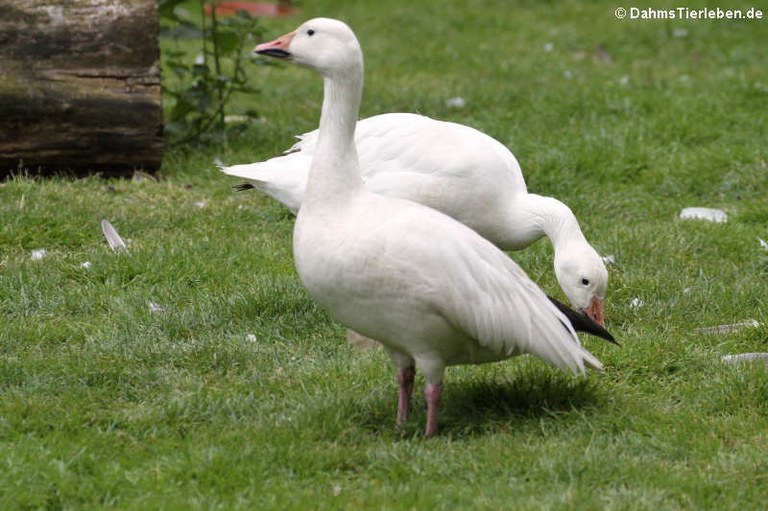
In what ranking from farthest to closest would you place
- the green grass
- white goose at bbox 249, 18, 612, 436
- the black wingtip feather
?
the black wingtip feather → white goose at bbox 249, 18, 612, 436 → the green grass

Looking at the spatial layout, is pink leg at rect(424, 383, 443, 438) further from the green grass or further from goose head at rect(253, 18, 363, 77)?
goose head at rect(253, 18, 363, 77)

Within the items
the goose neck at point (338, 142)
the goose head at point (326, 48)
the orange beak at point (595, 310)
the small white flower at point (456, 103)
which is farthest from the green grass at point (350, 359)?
the goose head at point (326, 48)

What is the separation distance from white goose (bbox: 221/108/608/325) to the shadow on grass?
0.73m

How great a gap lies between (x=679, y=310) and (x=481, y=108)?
13.3 ft

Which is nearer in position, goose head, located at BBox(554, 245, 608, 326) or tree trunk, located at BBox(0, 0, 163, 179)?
goose head, located at BBox(554, 245, 608, 326)

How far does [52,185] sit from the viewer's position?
23.0 feet

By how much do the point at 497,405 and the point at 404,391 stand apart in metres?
0.37

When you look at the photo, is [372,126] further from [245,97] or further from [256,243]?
[245,97]

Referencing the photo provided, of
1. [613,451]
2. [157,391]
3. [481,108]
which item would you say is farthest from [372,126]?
[481,108]

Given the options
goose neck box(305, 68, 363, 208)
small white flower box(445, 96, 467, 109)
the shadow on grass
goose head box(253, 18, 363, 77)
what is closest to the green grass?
the shadow on grass

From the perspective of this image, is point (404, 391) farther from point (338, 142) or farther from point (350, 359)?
point (338, 142)

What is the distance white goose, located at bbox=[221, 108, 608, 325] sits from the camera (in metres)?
5.36

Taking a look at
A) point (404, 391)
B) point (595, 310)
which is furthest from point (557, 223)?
point (404, 391)

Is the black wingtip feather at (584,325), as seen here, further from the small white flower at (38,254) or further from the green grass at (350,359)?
the small white flower at (38,254)
